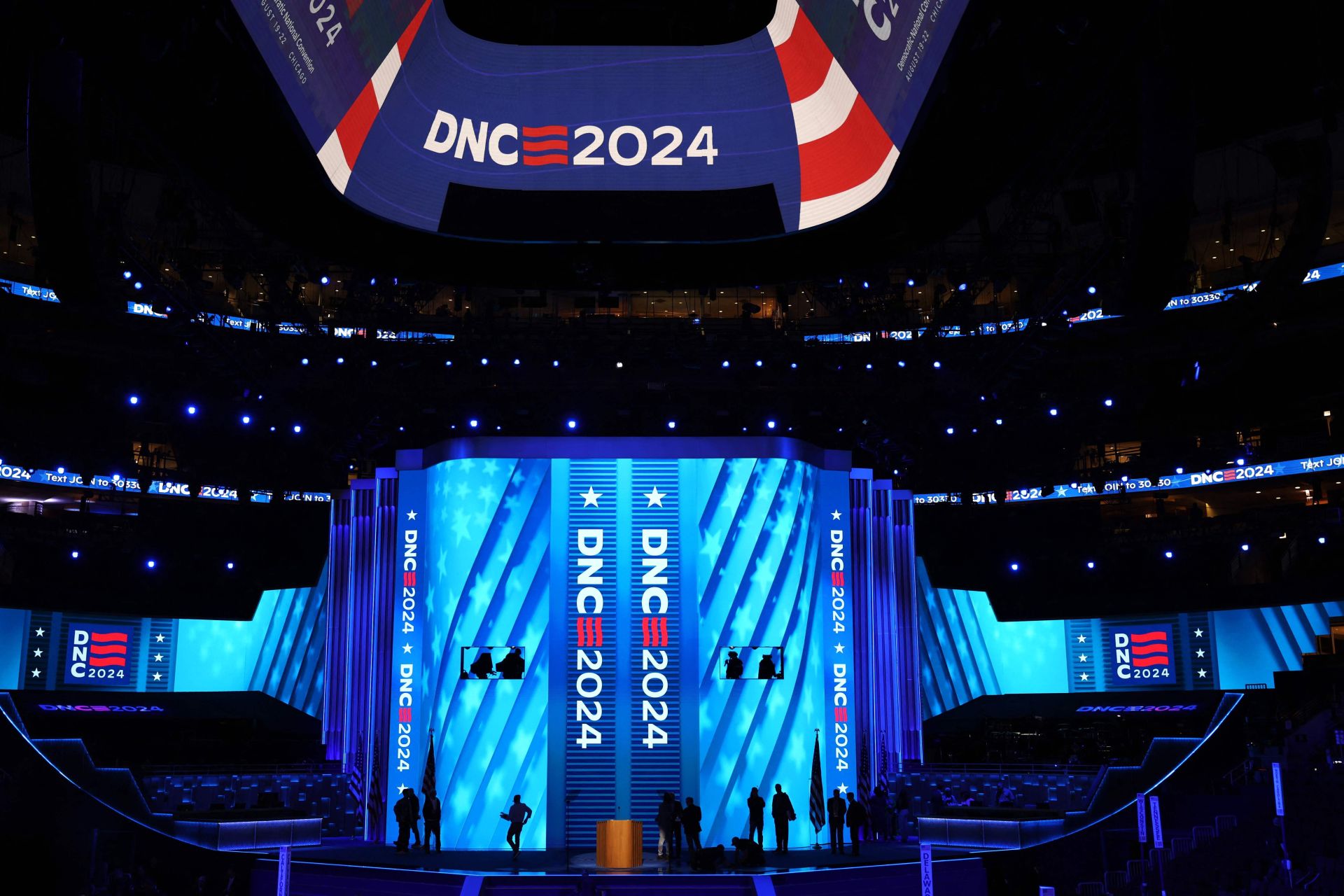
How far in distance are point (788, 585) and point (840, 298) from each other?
8618mm

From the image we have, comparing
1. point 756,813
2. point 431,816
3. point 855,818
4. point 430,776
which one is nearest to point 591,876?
point 756,813

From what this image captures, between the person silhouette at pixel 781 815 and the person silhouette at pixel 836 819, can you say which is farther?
the person silhouette at pixel 836 819

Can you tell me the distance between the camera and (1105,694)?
37750 millimetres

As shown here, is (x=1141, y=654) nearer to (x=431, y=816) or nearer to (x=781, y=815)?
(x=781, y=815)

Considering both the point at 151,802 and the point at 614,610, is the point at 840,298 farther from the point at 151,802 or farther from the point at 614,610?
the point at 151,802

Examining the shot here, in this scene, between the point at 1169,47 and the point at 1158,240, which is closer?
the point at 1169,47

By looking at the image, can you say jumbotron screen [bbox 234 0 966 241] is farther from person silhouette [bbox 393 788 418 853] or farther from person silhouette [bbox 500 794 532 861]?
person silhouette [bbox 393 788 418 853]

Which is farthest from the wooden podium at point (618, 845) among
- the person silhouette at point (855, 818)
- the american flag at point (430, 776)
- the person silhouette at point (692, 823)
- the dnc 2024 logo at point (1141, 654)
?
the dnc 2024 logo at point (1141, 654)

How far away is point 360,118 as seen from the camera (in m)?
17.7

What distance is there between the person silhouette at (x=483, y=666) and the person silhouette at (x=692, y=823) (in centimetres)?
419

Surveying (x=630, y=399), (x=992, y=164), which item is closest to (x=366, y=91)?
(x=992, y=164)

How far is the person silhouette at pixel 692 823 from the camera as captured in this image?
2102 cm

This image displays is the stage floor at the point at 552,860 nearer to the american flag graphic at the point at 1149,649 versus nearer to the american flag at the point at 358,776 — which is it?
the american flag at the point at 358,776

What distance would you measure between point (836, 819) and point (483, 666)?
676 cm
